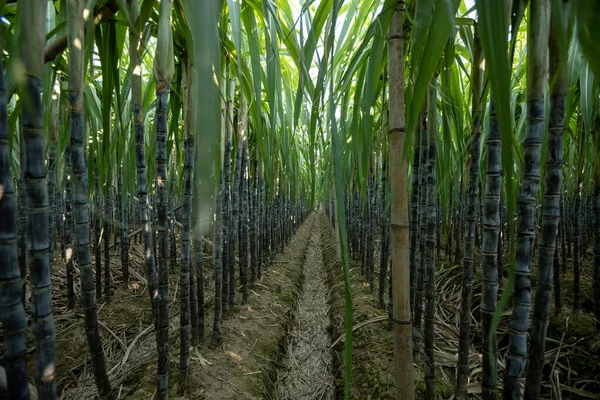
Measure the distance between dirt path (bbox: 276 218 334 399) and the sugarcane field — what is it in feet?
0.04

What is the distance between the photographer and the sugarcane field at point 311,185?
367mm

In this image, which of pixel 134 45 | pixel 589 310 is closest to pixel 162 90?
pixel 134 45

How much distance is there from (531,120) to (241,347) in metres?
1.51

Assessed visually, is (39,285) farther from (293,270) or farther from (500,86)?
(293,270)

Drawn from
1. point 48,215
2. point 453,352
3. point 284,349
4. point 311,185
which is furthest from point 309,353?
point 48,215

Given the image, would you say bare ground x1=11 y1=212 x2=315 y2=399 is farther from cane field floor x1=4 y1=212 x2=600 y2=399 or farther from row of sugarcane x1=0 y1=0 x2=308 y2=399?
row of sugarcane x1=0 y1=0 x2=308 y2=399

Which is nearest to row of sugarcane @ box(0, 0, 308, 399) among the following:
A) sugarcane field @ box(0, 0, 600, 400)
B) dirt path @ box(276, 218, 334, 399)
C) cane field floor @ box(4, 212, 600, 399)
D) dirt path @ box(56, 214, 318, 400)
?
sugarcane field @ box(0, 0, 600, 400)

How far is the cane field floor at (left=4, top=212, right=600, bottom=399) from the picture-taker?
1248mm

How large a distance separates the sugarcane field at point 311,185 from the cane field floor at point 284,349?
0.04 ft

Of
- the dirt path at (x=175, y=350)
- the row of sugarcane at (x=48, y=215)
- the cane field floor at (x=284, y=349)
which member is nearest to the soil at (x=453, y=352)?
the cane field floor at (x=284, y=349)

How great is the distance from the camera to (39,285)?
18.1 inches

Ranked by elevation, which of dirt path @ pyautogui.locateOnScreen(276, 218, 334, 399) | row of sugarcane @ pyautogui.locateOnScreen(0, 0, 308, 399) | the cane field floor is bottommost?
dirt path @ pyautogui.locateOnScreen(276, 218, 334, 399)

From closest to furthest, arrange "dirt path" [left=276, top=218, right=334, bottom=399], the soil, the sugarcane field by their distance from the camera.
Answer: the sugarcane field < the soil < "dirt path" [left=276, top=218, right=334, bottom=399]

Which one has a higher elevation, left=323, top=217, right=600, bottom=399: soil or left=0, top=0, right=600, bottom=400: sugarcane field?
left=0, top=0, right=600, bottom=400: sugarcane field
